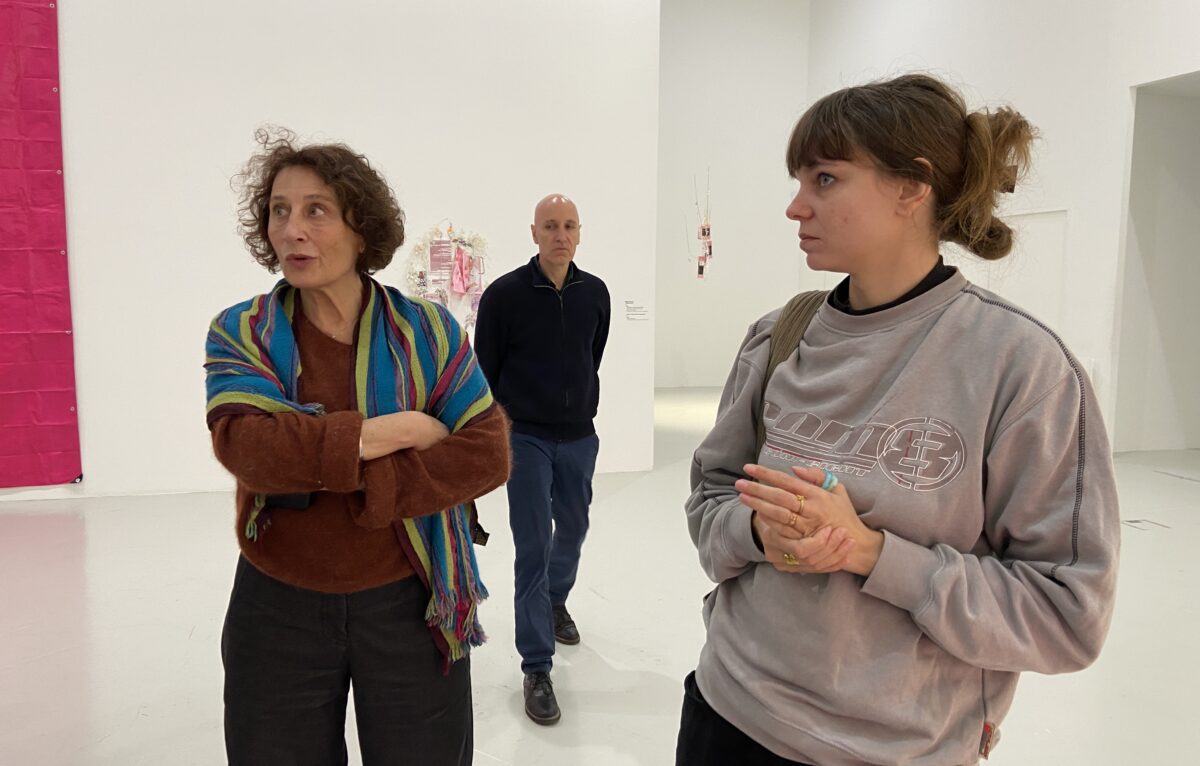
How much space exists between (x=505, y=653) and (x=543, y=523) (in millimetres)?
660

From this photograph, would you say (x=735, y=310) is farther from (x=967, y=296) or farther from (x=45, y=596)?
(x=967, y=296)

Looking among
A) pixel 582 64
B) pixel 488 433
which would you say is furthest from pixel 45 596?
pixel 582 64

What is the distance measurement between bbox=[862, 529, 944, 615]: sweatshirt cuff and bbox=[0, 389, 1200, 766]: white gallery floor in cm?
161

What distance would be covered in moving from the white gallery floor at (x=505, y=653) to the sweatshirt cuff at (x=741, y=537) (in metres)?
1.48

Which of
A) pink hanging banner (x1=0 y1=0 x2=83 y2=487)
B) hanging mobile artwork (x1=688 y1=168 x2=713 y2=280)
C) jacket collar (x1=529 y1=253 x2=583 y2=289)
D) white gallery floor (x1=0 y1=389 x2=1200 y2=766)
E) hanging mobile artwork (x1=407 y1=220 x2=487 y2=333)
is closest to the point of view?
white gallery floor (x1=0 y1=389 x2=1200 y2=766)

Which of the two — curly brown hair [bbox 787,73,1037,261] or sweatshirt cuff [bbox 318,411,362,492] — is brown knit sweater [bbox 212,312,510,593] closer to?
sweatshirt cuff [bbox 318,411,362,492]

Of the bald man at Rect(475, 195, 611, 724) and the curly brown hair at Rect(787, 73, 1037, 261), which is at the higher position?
the curly brown hair at Rect(787, 73, 1037, 261)

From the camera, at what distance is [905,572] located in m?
0.93

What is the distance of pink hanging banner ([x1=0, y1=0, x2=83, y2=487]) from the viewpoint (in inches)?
196

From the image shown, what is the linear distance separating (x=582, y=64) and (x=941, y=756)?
5726 mm

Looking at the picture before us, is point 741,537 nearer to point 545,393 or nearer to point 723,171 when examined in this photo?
point 545,393

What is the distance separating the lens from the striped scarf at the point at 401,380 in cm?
138

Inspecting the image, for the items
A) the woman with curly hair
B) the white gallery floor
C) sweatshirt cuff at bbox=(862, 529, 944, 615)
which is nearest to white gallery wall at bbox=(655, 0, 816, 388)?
the white gallery floor

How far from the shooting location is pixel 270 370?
1.40m
